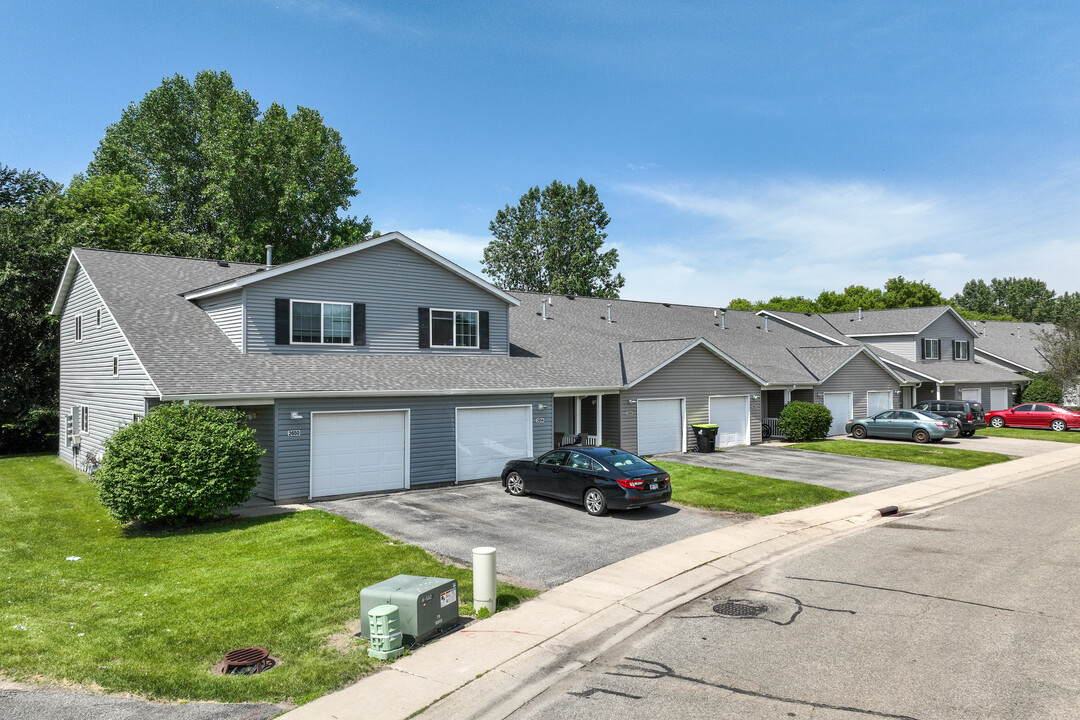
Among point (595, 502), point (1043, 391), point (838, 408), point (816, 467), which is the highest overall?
point (1043, 391)

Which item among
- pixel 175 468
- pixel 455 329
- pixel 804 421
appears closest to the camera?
pixel 175 468

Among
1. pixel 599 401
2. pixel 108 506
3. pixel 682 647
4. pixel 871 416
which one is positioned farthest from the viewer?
pixel 871 416

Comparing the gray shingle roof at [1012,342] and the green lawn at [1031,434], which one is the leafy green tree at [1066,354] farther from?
the gray shingle roof at [1012,342]

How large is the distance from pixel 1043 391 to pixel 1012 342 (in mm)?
11486

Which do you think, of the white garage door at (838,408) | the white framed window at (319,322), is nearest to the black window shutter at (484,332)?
the white framed window at (319,322)

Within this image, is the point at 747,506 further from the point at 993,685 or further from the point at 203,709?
the point at 203,709

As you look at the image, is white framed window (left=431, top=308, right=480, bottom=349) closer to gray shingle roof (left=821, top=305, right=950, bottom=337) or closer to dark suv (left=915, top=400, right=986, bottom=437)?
dark suv (left=915, top=400, right=986, bottom=437)

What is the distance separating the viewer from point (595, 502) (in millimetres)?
15875

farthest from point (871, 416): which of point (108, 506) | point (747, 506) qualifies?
point (108, 506)

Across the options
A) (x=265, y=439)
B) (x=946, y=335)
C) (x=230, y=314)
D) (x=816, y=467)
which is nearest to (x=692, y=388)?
(x=816, y=467)

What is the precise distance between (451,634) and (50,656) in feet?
15.1

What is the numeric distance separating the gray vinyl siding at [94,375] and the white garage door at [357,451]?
13.6 feet

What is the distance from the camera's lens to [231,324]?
18953mm

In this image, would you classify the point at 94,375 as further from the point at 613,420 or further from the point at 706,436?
the point at 706,436
